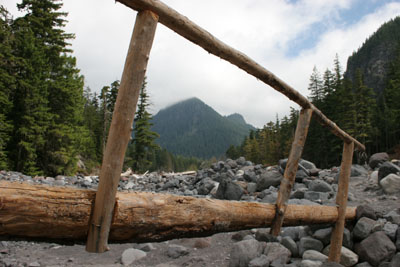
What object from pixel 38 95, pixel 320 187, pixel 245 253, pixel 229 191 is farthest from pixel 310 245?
pixel 38 95

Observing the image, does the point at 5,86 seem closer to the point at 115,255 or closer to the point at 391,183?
the point at 115,255

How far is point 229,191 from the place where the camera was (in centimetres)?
713

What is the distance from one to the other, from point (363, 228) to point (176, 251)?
342cm

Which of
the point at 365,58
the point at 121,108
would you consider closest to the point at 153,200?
the point at 121,108

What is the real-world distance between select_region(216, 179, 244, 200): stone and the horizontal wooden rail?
200 inches

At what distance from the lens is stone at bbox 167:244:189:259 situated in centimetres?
434

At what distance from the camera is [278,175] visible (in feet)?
25.9

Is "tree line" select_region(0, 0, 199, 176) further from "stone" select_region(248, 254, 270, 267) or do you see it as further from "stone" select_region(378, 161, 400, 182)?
"stone" select_region(378, 161, 400, 182)

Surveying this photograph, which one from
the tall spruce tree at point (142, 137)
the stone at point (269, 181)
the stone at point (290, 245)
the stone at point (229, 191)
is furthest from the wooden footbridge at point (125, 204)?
the tall spruce tree at point (142, 137)

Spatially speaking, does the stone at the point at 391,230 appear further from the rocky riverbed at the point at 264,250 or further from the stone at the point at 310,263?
the stone at the point at 310,263

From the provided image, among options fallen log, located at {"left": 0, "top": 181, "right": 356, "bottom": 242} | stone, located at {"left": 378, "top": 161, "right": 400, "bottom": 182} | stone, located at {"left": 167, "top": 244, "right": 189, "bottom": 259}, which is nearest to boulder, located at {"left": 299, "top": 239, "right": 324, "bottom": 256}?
stone, located at {"left": 167, "top": 244, "right": 189, "bottom": 259}

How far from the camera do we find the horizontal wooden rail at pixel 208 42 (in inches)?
49.3

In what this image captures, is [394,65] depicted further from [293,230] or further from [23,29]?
A: [23,29]

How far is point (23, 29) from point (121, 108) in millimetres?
21370
